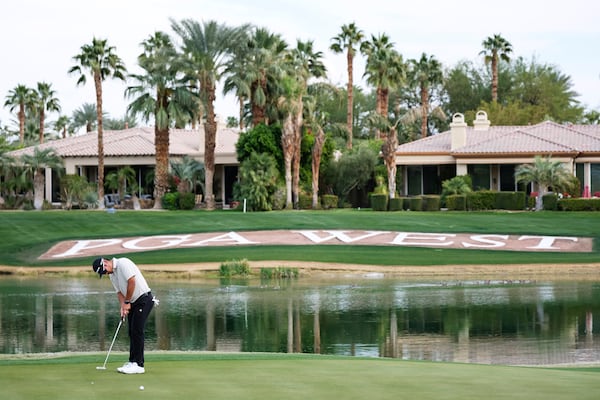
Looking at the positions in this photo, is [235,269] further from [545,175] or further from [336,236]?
[545,175]

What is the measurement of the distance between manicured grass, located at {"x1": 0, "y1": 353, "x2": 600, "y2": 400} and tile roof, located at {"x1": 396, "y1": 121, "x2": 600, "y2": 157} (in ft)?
145

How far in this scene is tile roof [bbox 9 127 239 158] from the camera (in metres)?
64.1

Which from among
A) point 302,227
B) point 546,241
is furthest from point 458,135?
point 546,241

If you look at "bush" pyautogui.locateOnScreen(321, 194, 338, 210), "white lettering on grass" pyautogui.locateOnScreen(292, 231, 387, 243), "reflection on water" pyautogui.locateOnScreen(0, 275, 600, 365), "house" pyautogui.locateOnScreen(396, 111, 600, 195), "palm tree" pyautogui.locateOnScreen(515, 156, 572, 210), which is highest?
"house" pyautogui.locateOnScreen(396, 111, 600, 195)

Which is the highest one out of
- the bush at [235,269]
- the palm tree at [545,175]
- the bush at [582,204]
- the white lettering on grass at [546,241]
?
the palm tree at [545,175]

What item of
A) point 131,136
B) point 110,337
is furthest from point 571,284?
point 131,136

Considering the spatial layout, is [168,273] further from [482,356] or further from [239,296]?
[482,356]

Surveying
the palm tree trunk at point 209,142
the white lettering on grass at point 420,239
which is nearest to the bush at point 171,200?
the palm tree trunk at point 209,142

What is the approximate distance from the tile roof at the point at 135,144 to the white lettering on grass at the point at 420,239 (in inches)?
919

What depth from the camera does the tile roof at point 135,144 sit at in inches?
2525

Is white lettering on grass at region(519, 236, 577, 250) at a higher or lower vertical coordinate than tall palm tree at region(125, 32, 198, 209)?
lower

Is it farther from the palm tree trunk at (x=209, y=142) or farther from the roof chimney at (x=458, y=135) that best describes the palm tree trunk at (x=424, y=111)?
the palm tree trunk at (x=209, y=142)

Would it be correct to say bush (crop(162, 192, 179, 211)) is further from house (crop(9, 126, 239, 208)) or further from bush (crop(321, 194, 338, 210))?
bush (crop(321, 194, 338, 210))

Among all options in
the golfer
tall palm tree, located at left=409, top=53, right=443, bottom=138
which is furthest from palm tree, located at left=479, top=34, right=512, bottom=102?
the golfer
